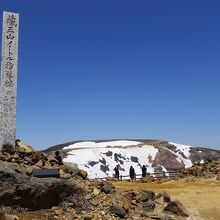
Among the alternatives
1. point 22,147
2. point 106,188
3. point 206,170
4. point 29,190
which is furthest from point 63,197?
point 206,170

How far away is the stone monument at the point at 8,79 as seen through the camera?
67.2ft

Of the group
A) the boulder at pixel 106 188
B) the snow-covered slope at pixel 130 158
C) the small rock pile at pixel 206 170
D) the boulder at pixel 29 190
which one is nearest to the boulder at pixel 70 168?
the boulder at pixel 106 188

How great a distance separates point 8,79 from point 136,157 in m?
72.3

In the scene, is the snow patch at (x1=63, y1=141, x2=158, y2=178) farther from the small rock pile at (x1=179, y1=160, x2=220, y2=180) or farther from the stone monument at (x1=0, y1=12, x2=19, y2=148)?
the stone monument at (x1=0, y1=12, x2=19, y2=148)

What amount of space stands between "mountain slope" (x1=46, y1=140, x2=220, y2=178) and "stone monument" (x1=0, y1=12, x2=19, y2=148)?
55205mm

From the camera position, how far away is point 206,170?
37.8 metres

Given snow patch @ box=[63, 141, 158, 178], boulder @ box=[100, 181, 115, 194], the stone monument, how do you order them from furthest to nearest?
snow patch @ box=[63, 141, 158, 178] → the stone monument → boulder @ box=[100, 181, 115, 194]

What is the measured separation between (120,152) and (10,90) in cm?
7350

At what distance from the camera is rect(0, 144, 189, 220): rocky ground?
640 inches

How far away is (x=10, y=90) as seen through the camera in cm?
2067

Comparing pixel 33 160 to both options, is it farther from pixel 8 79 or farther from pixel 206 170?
pixel 206 170

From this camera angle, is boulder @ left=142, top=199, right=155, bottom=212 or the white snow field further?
the white snow field

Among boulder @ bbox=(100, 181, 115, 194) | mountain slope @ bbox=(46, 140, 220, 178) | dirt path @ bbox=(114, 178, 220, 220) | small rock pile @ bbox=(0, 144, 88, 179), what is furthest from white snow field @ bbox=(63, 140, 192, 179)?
boulder @ bbox=(100, 181, 115, 194)

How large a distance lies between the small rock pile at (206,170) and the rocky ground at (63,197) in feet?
54.8
